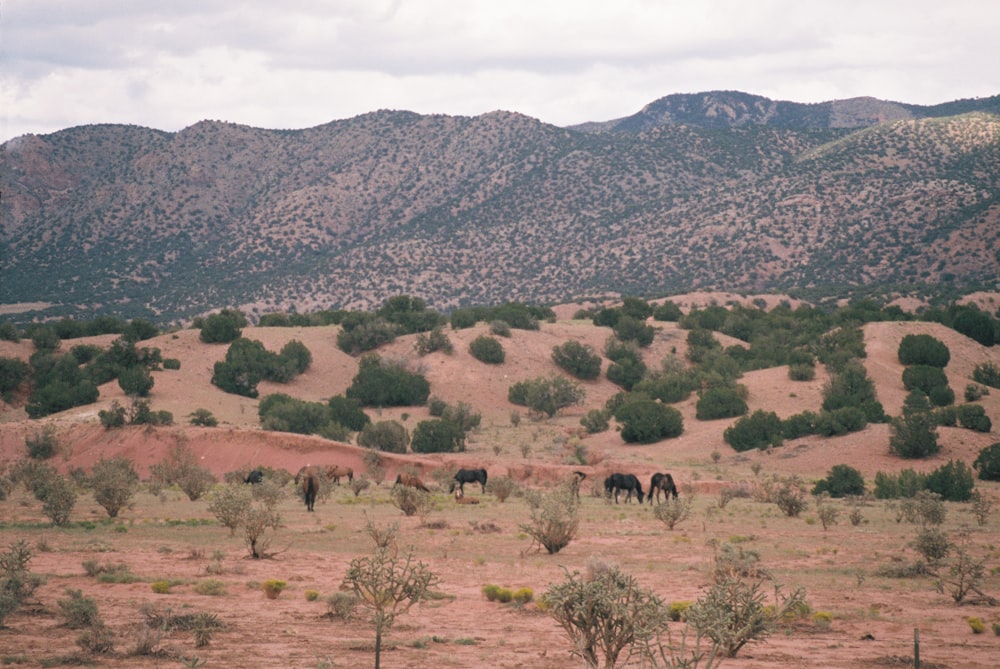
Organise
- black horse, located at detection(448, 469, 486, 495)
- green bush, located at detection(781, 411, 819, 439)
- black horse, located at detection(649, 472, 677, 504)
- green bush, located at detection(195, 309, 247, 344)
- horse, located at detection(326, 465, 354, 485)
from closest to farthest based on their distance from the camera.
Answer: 1. black horse, located at detection(649, 472, 677, 504)
2. black horse, located at detection(448, 469, 486, 495)
3. horse, located at detection(326, 465, 354, 485)
4. green bush, located at detection(781, 411, 819, 439)
5. green bush, located at detection(195, 309, 247, 344)

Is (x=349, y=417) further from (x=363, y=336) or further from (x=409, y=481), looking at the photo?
(x=409, y=481)

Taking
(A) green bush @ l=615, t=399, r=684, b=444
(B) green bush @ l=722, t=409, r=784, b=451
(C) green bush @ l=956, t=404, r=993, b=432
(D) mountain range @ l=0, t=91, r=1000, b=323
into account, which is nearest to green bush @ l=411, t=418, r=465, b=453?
(A) green bush @ l=615, t=399, r=684, b=444

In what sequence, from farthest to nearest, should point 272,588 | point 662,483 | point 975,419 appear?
point 975,419, point 662,483, point 272,588

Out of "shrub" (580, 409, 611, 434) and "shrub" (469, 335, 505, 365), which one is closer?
"shrub" (580, 409, 611, 434)

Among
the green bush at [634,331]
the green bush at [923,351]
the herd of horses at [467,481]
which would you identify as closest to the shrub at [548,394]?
the green bush at [634,331]

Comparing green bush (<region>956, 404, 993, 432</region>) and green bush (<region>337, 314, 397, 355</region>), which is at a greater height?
green bush (<region>337, 314, 397, 355</region>)

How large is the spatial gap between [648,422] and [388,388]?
16.8m

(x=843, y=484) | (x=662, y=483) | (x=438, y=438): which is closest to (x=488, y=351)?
(x=438, y=438)

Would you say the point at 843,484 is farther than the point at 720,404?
No

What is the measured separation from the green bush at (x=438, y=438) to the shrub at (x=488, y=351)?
19122 millimetres

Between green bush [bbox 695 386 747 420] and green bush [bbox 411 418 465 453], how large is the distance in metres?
14.5

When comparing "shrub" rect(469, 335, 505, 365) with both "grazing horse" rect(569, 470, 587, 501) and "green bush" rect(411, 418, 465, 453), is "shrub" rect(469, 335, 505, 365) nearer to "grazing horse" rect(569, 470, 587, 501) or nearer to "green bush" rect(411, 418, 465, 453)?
"green bush" rect(411, 418, 465, 453)

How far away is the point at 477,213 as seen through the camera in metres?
116

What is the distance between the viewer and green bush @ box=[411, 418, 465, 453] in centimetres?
4822
